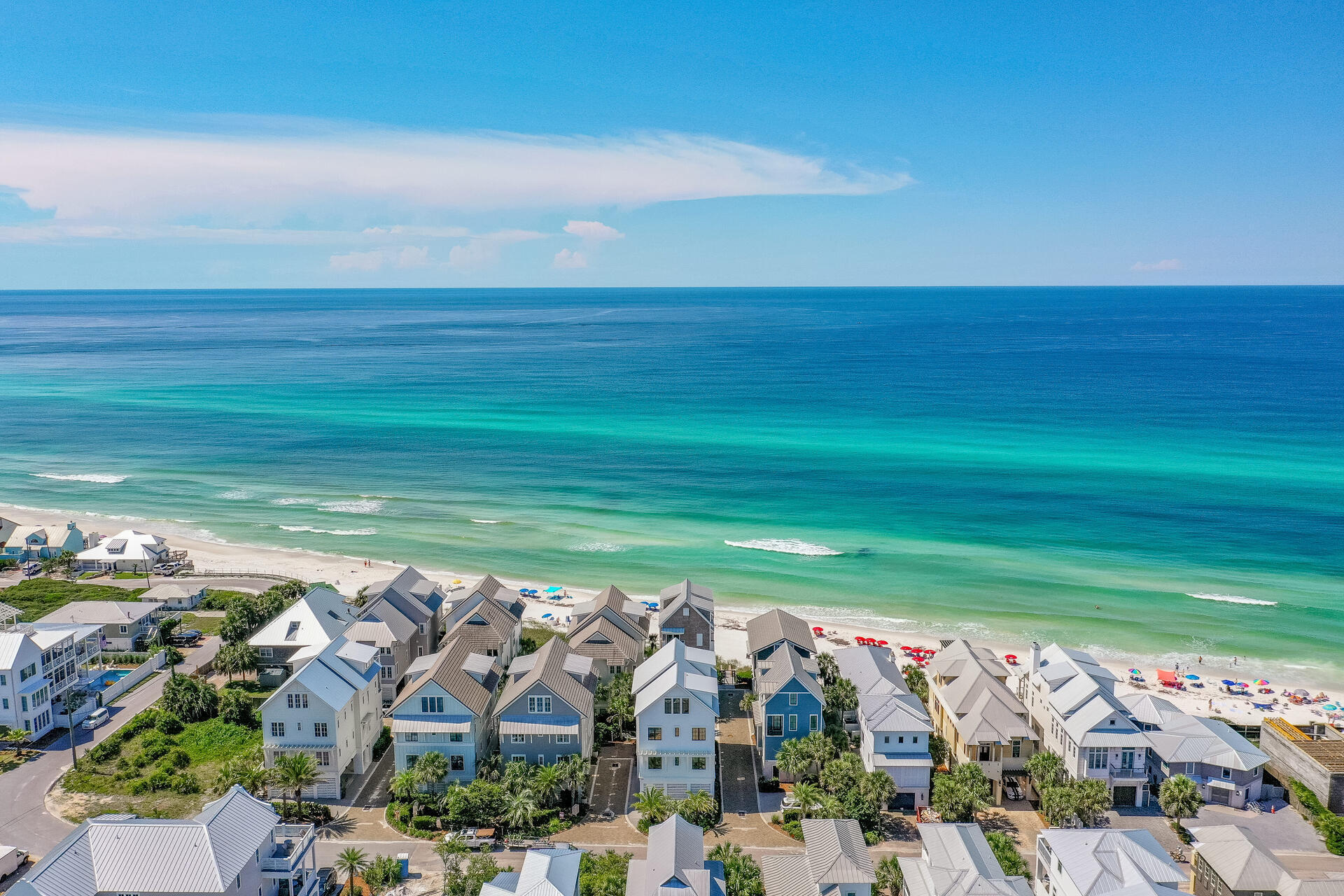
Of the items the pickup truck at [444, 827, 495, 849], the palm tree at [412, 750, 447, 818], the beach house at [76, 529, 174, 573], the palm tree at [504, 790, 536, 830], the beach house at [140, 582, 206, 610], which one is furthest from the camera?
the beach house at [76, 529, 174, 573]

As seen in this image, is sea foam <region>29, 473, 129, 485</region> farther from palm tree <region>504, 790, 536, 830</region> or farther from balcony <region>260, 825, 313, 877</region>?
palm tree <region>504, 790, 536, 830</region>

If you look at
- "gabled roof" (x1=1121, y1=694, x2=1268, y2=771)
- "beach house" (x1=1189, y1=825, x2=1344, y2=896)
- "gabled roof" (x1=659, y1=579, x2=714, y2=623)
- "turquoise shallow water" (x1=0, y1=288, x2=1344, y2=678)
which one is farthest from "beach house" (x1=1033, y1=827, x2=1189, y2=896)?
"turquoise shallow water" (x1=0, y1=288, x2=1344, y2=678)

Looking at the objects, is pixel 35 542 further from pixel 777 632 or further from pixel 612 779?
pixel 777 632

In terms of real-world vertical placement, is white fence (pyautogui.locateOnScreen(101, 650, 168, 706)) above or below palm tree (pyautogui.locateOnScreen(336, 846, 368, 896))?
below

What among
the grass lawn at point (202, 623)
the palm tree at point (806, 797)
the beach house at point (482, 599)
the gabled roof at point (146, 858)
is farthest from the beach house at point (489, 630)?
the gabled roof at point (146, 858)

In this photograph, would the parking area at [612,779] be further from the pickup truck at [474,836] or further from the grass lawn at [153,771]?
the grass lawn at [153,771]

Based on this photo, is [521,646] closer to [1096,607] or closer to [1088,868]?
[1088,868]

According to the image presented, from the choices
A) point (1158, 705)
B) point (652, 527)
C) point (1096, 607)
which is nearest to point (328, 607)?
point (652, 527)

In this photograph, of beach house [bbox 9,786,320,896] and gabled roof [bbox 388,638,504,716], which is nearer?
beach house [bbox 9,786,320,896]
